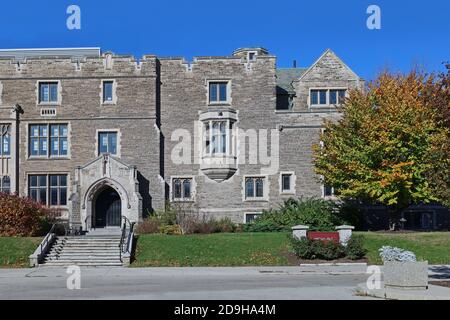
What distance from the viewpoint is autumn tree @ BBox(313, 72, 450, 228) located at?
29812 millimetres

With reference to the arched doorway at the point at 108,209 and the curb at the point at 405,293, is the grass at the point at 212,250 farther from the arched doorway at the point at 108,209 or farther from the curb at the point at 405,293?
the curb at the point at 405,293

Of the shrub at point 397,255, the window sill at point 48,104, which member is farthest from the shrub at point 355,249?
the window sill at point 48,104

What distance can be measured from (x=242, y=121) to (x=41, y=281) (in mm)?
19021

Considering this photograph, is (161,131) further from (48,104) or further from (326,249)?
(326,249)

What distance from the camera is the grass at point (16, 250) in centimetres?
2509

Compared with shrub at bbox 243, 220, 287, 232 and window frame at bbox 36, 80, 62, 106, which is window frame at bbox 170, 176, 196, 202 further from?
window frame at bbox 36, 80, 62, 106

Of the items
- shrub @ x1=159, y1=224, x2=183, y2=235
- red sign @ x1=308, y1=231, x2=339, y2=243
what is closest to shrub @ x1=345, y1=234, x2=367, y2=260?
red sign @ x1=308, y1=231, x2=339, y2=243

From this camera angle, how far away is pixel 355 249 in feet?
84.1

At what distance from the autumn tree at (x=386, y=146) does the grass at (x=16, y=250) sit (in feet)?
46.9

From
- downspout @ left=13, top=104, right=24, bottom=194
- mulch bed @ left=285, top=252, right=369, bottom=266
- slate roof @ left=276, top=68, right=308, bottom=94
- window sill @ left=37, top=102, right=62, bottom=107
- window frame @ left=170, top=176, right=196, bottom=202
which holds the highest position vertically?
slate roof @ left=276, top=68, right=308, bottom=94

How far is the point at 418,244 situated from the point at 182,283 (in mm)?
13041

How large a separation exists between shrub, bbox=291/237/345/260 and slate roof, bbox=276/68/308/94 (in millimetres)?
14547

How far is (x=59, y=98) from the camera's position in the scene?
A: 35.9 metres
